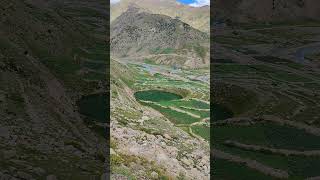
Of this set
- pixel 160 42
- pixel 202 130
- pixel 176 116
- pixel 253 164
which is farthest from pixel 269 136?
pixel 160 42

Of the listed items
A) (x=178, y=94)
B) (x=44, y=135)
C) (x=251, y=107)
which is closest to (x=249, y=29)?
(x=178, y=94)

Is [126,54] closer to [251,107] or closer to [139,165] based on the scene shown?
[251,107]

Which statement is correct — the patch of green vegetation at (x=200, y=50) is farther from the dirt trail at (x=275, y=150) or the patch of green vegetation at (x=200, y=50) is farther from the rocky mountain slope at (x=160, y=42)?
the dirt trail at (x=275, y=150)

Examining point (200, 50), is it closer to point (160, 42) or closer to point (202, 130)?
point (160, 42)

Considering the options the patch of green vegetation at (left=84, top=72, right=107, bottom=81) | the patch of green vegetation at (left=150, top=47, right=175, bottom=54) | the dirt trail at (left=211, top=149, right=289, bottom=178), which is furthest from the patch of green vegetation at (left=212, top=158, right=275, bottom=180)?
the patch of green vegetation at (left=150, top=47, right=175, bottom=54)

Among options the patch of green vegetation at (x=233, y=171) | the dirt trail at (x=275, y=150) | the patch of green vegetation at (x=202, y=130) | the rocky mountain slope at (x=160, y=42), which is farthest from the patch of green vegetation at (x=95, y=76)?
the rocky mountain slope at (x=160, y=42)

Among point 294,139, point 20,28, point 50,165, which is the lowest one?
Answer: point 294,139
